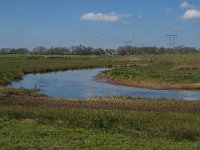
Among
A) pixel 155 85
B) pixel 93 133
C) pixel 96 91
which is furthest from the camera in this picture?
pixel 155 85

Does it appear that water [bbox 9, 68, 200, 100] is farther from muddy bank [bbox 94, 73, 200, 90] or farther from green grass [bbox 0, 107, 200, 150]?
green grass [bbox 0, 107, 200, 150]

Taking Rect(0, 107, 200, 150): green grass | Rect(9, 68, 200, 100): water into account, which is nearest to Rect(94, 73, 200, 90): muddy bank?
Rect(9, 68, 200, 100): water

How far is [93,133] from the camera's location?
13.2 meters

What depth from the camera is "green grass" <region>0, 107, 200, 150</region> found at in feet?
37.3

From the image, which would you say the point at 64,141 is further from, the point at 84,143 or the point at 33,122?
the point at 33,122

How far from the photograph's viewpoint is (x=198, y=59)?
7738 centimetres

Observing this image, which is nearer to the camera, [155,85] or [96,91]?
[96,91]

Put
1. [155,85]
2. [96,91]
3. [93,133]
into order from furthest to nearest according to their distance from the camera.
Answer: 1. [155,85]
2. [96,91]
3. [93,133]

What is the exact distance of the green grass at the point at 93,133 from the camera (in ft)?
37.3

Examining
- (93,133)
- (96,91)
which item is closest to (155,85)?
(96,91)

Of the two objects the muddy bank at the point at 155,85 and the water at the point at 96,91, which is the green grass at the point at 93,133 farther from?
the muddy bank at the point at 155,85

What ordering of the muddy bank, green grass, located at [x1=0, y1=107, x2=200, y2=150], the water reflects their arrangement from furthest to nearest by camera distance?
the muddy bank
the water
green grass, located at [x1=0, y1=107, x2=200, y2=150]

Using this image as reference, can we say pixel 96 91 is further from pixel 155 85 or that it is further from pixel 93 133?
pixel 93 133

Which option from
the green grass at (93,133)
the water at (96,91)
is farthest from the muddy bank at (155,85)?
the green grass at (93,133)
